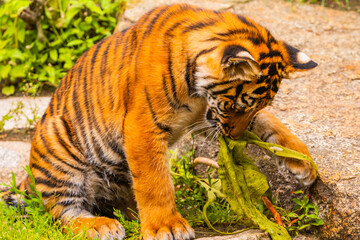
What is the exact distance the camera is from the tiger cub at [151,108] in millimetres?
2916

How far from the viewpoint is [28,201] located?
11.5ft

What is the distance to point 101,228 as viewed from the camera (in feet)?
10.8

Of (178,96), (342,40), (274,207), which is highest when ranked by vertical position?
(178,96)

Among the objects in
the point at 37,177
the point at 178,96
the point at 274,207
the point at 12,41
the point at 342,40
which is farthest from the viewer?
the point at 12,41

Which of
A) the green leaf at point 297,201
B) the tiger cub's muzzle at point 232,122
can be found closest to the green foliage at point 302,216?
the green leaf at point 297,201

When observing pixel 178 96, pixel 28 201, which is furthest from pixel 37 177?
pixel 178 96

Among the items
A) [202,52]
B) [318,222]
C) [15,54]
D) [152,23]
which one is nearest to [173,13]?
[152,23]

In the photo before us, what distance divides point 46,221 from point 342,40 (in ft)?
12.8

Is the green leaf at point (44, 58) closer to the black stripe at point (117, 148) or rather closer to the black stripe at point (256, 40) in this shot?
the black stripe at point (117, 148)

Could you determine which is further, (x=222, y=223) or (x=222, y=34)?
(x=222, y=223)

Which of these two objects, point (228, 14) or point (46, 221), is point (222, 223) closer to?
point (46, 221)

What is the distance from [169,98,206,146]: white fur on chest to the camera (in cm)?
315

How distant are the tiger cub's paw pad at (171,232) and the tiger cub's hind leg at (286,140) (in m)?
0.80

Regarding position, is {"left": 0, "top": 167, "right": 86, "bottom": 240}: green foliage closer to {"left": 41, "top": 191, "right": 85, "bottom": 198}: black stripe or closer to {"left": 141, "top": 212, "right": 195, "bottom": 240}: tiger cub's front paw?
{"left": 41, "top": 191, "right": 85, "bottom": 198}: black stripe
